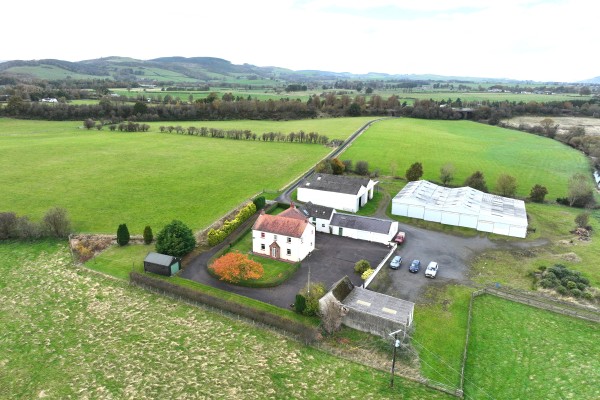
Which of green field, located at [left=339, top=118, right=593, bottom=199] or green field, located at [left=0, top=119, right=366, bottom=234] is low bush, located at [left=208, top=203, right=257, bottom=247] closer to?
green field, located at [left=0, top=119, right=366, bottom=234]

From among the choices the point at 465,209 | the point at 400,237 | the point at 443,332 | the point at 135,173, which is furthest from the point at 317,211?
the point at 135,173

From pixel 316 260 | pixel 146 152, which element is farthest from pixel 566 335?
pixel 146 152

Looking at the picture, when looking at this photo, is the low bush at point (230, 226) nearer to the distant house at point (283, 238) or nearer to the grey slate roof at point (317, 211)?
the distant house at point (283, 238)

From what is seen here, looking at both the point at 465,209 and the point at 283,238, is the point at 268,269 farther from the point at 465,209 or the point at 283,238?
the point at 465,209

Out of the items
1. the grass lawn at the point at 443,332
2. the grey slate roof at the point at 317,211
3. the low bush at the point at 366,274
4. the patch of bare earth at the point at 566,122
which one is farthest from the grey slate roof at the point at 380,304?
the patch of bare earth at the point at 566,122

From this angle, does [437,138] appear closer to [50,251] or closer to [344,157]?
[344,157]

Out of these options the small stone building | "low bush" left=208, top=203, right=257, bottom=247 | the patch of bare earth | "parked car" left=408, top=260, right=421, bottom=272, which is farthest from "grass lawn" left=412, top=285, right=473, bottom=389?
the patch of bare earth
